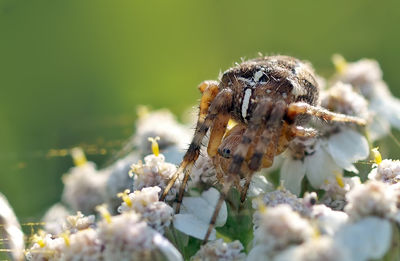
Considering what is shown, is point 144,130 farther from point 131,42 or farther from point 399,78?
point 399,78

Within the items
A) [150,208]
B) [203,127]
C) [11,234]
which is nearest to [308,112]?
[203,127]

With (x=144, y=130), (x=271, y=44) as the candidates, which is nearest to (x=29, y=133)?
(x=144, y=130)

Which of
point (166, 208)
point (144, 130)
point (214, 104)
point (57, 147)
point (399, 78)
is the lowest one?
point (166, 208)

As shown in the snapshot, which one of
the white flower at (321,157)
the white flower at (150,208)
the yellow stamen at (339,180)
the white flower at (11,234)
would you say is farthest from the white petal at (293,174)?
the white flower at (11,234)

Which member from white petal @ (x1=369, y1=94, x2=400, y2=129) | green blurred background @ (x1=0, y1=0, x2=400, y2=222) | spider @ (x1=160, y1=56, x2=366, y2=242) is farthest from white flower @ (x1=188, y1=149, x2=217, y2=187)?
green blurred background @ (x1=0, y1=0, x2=400, y2=222)

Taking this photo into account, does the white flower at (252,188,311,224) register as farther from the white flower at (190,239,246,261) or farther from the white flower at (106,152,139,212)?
the white flower at (106,152,139,212)

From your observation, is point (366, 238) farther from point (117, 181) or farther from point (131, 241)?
point (117, 181)
